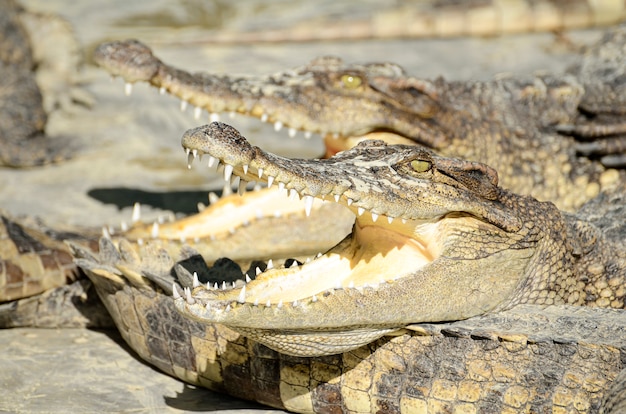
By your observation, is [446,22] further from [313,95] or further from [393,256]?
[393,256]

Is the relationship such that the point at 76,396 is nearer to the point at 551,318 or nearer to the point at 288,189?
the point at 288,189

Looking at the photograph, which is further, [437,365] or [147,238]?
[147,238]

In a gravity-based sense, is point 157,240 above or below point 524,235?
below

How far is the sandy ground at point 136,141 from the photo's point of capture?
13.2 ft

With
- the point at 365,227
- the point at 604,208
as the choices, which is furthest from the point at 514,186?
the point at 365,227

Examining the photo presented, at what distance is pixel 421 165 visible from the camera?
12.0 feet

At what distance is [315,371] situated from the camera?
12.2 ft

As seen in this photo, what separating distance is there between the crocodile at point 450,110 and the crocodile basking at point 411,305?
4.80 feet

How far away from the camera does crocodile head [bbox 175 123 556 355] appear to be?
131 inches

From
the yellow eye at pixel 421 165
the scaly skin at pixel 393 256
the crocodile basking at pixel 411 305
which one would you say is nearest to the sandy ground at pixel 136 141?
the crocodile basking at pixel 411 305

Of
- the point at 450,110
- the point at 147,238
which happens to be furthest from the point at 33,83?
the point at 450,110

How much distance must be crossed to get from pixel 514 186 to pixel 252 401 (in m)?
2.47

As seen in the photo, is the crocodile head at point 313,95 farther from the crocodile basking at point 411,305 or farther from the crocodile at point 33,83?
the crocodile at point 33,83

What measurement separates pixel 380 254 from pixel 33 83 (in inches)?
235
